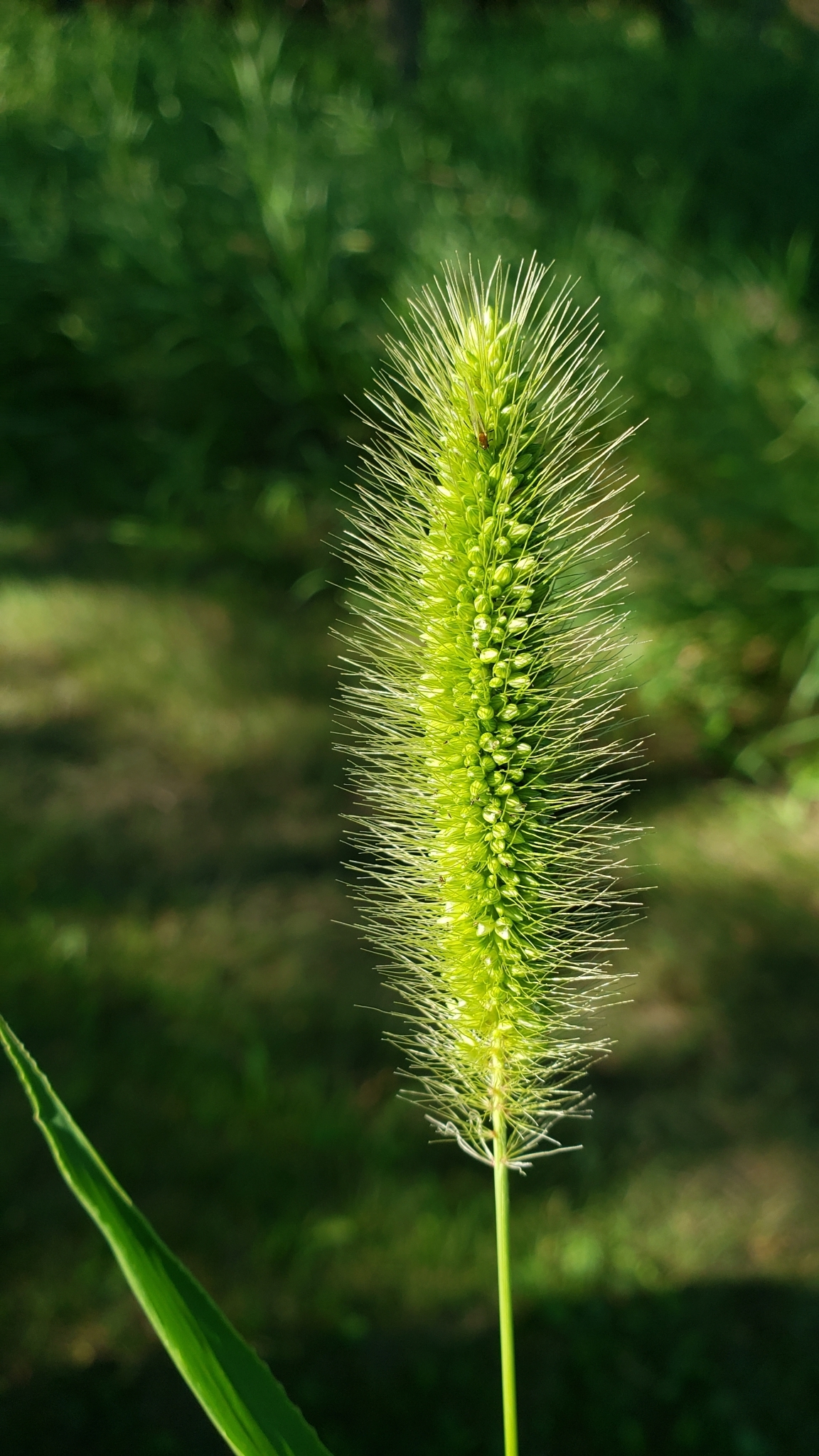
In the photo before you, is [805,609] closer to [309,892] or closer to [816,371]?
[816,371]

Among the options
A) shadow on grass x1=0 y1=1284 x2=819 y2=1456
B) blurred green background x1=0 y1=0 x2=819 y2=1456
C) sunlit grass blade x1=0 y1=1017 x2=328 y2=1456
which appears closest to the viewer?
sunlit grass blade x1=0 y1=1017 x2=328 y2=1456

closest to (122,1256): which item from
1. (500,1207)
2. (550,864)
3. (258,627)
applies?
(500,1207)

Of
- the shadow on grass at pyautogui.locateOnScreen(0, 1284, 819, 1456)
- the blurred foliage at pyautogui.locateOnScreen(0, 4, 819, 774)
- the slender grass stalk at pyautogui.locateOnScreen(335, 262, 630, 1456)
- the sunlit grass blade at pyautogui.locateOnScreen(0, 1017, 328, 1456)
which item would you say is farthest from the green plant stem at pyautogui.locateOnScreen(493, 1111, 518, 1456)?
the blurred foliage at pyautogui.locateOnScreen(0, 4, 819, 774)

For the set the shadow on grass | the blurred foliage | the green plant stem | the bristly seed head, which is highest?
the blurred foliage

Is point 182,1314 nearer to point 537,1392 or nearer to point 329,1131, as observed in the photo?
point 537,1392

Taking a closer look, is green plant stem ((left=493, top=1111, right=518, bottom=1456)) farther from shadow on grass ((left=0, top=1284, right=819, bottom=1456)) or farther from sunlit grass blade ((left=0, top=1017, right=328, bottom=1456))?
shadow on grass ((left=0, top=1284, right=819, bottom=1456))

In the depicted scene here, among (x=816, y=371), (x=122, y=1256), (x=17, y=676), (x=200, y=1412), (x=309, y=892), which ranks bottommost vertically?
(x=200, y=1412)

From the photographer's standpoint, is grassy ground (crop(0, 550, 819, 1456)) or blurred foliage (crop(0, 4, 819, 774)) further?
blurred foliage (crop(0, 4, 819, 774))

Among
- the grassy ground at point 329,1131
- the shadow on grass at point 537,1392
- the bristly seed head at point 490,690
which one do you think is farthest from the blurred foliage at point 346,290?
the bristly seed head at point 490,690
